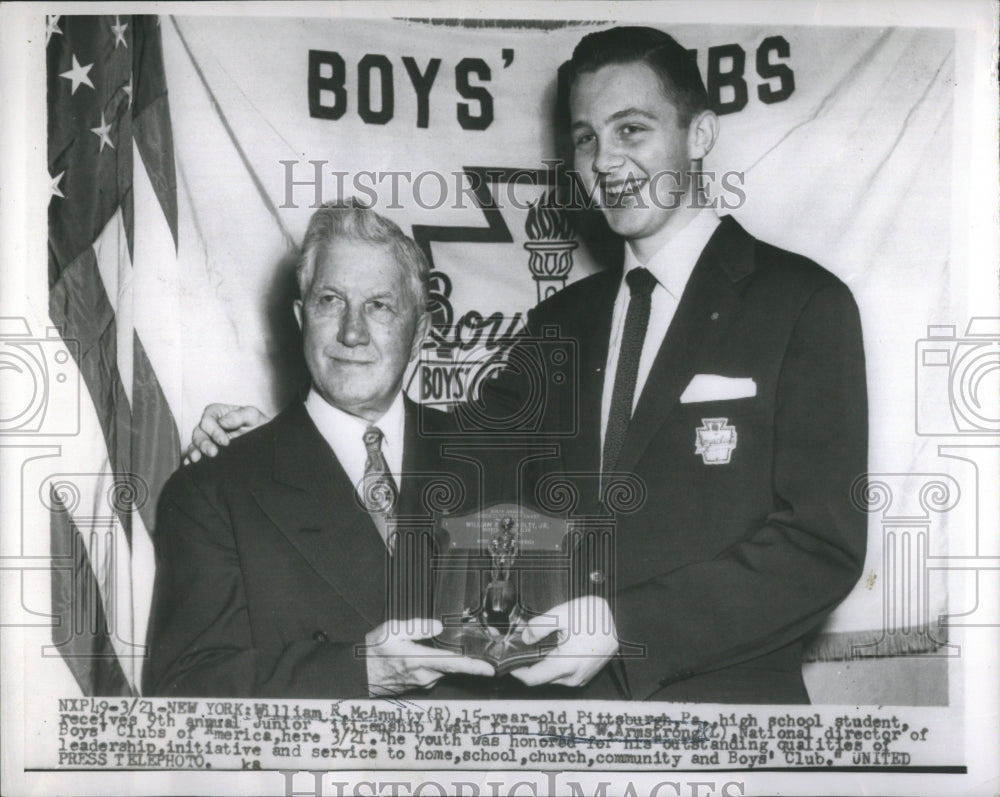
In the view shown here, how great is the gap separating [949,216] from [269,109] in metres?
2.31

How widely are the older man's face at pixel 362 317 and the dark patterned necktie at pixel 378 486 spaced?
0.55ft

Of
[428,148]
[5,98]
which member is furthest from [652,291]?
[5,98]

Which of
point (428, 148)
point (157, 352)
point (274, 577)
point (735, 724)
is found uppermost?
point (428, 148)

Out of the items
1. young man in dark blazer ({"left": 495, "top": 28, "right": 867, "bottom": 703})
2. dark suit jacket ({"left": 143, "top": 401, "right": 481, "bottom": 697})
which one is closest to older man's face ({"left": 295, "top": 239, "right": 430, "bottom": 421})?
dark suit jacket ({"left": 143, "top": 401, "right": 481, "bottom": 697})

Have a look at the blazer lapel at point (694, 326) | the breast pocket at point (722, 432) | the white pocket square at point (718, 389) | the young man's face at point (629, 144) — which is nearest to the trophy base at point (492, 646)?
the blazer lapel at point (694, 326)

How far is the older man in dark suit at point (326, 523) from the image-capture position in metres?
3.31

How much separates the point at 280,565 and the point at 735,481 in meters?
1.52

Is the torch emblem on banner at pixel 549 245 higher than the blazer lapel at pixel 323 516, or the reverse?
the torch emblem on banner at pixel 549 245

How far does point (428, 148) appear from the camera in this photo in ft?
11.0

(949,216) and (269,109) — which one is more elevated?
(269,109)

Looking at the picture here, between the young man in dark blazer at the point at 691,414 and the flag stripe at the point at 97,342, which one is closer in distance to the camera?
the young man in dark blazer at the point at 691,414

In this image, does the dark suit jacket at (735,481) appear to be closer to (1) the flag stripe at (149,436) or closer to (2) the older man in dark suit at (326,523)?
(2) the older man in dark suit at (326,523)

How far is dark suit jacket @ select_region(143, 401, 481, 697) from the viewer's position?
3309 mm

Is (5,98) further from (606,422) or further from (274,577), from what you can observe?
(606,422)
